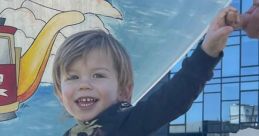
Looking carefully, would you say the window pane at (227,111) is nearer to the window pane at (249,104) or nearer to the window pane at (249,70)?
the window pane at (249,104)

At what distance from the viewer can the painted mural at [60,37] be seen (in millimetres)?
2455

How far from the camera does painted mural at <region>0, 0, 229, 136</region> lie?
96.7 inches

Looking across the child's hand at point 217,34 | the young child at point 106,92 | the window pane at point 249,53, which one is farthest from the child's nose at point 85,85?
the window pane at point 249,53

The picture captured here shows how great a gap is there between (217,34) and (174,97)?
0.29 m

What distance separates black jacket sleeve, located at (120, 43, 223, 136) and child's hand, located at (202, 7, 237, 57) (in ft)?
0.08

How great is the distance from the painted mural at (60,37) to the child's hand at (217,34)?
0.93 m

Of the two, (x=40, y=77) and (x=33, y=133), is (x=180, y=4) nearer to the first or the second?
(x=40, y=77)

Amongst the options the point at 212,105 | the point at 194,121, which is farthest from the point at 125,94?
the point at 194,121

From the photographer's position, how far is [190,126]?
371 inches

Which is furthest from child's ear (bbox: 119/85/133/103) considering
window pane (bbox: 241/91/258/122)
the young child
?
window pane (bbox: 241/91/258/122)

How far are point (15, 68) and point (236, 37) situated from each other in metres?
6.77

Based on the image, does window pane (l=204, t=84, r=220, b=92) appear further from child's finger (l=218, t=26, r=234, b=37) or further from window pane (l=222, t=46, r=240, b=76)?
child's finger (l=218, t=26, r=234, b=37)

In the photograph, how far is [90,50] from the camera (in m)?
1.94

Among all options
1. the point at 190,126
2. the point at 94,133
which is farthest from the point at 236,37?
the point at 94,133
